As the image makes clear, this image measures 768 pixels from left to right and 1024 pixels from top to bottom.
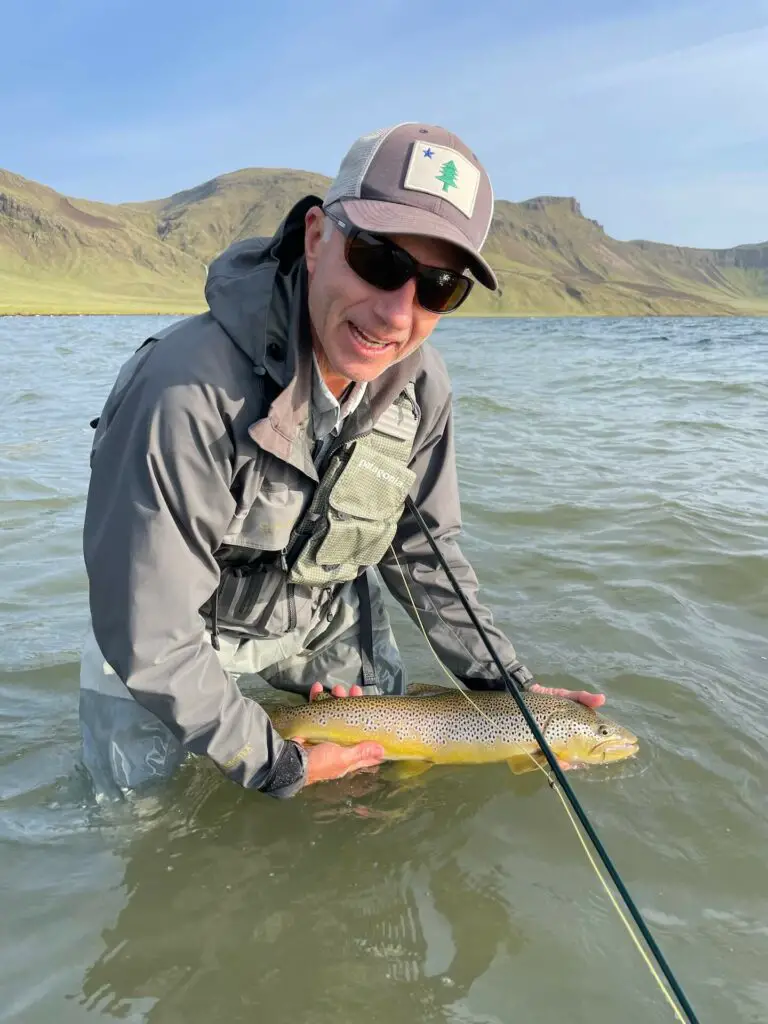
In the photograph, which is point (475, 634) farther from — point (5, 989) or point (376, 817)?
point (5, 989)

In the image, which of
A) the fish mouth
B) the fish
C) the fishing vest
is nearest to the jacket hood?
the fishing vest

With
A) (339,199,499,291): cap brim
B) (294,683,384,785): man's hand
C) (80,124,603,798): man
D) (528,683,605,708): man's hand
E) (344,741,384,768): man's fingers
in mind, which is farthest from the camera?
(528,683,605,708): man's hand

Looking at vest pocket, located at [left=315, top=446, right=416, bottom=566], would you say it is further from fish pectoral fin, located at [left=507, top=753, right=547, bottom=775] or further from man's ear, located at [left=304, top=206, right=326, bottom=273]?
fish pectoral fin, located at [left=507, top=753, right=547, bottom=775]

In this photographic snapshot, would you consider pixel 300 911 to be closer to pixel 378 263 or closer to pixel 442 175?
pixel 378 263

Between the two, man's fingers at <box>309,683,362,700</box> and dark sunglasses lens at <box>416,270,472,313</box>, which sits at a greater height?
dark sunglasses lens at <box>416,270,472,313</box>

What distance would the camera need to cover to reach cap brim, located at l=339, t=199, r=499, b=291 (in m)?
2.25

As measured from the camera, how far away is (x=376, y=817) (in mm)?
3279

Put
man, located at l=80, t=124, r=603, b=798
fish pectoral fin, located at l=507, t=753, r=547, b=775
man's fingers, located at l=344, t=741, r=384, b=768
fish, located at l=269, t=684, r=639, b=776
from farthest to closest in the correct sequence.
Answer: fish pectoral fin, located at l=507, t=753, r=547, b=775 → fish, located at l=269, t=684, r=639, b=776 → man's fingers, located at l=344, t=741, r=384, b=768 → man, located at l=80, t=124, r=603, b=798

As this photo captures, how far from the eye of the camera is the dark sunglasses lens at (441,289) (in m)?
→ 2.43

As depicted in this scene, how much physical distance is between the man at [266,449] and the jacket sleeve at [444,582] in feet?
0.61

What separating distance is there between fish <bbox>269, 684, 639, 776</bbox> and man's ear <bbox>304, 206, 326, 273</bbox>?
1869 millimetres

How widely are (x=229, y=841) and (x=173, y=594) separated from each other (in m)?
1.19

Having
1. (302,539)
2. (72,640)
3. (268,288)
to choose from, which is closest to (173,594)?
(302,539)

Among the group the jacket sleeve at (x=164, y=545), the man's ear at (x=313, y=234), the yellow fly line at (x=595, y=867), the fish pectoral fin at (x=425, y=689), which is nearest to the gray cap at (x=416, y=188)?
the man's ear at (x=313, y=234)
